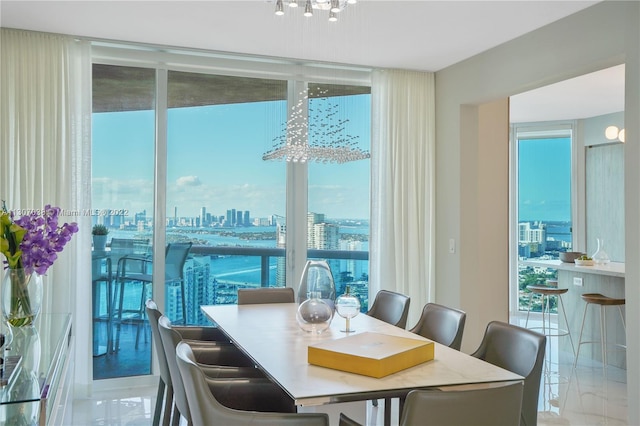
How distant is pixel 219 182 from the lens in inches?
195

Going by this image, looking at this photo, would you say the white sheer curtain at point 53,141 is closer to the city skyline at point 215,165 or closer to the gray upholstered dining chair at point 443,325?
the city skyline at point 215,165

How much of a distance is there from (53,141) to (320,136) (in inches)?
77.7

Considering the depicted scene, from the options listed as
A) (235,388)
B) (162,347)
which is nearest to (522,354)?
(235,388)

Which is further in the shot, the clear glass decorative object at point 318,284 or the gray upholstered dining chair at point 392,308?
the gray upholstered dining chair at point 392,308

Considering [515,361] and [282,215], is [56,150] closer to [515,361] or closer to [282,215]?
[282,215]

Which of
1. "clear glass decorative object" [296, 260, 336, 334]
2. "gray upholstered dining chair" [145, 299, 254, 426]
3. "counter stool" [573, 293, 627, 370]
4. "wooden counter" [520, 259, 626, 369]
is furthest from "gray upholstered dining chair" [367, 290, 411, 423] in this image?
"wooden counter" [520, 259, 626, 369]

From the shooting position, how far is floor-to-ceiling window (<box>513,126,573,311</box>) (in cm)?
805

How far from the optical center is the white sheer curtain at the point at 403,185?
528 cm

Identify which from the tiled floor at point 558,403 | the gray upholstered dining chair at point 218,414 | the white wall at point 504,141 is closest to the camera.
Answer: the gray upholstered dining chair at point 218,414

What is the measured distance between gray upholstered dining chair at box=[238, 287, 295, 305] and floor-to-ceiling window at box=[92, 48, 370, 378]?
0.84 metres

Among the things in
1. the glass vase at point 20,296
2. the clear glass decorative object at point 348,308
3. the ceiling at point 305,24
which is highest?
the ceiling at point 305,24

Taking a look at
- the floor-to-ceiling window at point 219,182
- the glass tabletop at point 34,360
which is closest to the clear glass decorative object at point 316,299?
the glass tabletop at point 34,360

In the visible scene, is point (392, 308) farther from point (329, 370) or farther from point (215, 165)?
point (215, 165)

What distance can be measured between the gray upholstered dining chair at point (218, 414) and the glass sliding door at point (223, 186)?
287 cm
